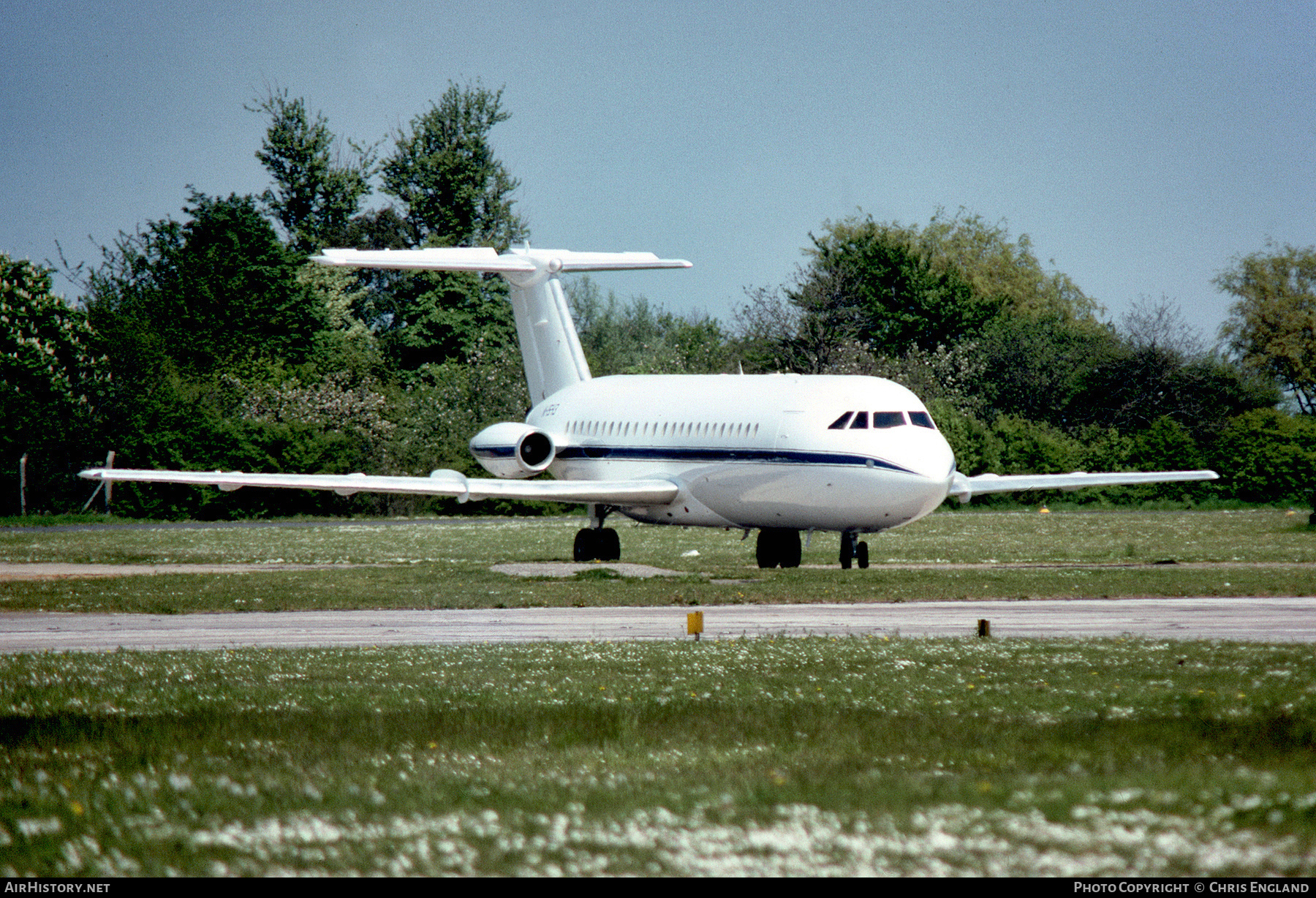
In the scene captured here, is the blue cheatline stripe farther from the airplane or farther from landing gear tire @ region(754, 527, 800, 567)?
landing gear tire @ region(754, 527, 800, 567)

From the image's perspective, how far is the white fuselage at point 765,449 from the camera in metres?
28.2

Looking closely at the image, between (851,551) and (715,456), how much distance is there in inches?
129

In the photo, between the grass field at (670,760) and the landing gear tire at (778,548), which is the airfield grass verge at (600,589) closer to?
the landing gear tire at (778,548)

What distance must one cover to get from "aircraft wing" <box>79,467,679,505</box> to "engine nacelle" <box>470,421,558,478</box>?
59.4 inches

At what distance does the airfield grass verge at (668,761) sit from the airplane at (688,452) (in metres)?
11.6

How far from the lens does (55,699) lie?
13219 mm

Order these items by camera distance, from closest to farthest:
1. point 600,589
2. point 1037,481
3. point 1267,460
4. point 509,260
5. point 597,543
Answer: point 600,589 < point 1037,481 < point 597,543 < point 509,260 < point 1267,460

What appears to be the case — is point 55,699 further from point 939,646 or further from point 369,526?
point 369,526

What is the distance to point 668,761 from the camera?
33.8 feet

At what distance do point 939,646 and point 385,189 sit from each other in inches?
2768

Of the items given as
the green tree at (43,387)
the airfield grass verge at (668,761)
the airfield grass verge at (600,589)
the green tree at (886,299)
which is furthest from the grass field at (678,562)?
the green tree at (886,299)

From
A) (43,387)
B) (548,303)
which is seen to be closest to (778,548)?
(548,303)

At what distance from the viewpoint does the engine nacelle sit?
116 ft

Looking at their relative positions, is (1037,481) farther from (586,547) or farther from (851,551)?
(586,547)
